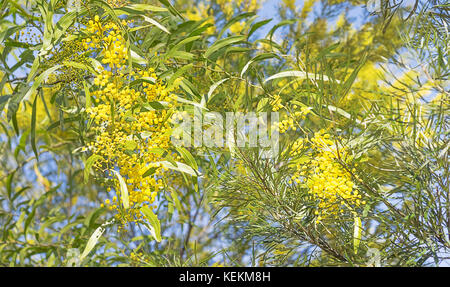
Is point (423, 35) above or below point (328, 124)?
above

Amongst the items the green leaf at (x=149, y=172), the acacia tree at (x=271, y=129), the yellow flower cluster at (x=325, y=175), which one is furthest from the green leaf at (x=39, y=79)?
the yellow flower cluster at (x=325, y=175)

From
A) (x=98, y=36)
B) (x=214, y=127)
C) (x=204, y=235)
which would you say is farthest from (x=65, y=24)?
(x=204, y=235)

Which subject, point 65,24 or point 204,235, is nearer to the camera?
point 65,24

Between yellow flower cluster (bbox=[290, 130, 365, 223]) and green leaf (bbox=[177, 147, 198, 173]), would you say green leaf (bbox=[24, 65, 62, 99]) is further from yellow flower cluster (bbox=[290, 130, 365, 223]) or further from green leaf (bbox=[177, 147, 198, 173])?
yellow flower cluster (bbox=[290, 130, 365, 223])

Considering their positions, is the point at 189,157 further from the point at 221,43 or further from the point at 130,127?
the point at 221,43

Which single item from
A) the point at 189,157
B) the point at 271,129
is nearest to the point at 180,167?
the point at 189,157

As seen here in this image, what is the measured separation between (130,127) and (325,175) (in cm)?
30

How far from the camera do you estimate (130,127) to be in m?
0.67

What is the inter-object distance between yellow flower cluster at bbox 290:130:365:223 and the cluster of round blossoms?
223 millimetres

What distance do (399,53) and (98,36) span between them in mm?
559

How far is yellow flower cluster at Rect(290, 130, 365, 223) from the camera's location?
67 cm
